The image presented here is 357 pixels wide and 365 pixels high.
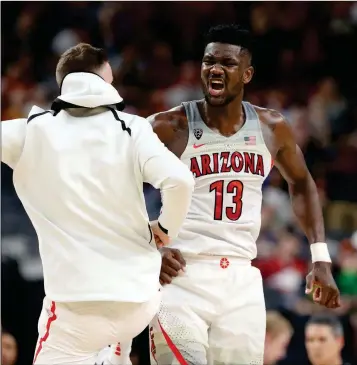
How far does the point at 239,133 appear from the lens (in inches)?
166

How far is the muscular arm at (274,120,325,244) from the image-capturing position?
431 centimetres

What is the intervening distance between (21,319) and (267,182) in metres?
2.80

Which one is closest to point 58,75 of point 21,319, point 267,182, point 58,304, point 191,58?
point 58,304

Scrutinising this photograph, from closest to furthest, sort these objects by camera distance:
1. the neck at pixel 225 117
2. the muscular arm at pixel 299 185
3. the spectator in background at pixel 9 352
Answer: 1. the neck at pixel 225 117
2. the muscular arm at pixel 299 185
3. the spectator in background at pixel 9 352

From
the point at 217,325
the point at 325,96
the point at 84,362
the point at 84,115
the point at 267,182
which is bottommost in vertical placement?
the point at 84,362

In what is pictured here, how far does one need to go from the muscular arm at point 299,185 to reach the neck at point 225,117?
0.22 metres

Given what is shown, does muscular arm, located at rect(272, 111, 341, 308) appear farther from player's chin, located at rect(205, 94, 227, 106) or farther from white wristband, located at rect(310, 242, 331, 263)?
player's chin, located at rect(205, 94, 227, 106)

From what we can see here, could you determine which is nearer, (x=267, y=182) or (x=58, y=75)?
(x=58, y=75)

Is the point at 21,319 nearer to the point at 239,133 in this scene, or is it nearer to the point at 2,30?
the point at 239,133

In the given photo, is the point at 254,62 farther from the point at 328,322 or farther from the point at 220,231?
the point at 220,231

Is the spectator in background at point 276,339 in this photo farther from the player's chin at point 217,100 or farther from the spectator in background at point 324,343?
the player's chin at point 217,100

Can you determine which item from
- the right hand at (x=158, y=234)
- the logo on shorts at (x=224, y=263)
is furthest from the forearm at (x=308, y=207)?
the right hand at (x=158, y=234)

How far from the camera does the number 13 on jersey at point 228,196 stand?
13.4 feet

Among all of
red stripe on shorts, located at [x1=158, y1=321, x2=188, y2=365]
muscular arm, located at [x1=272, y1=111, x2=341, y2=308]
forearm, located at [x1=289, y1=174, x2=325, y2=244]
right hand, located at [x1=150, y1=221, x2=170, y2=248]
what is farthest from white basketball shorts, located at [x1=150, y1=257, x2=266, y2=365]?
right hand, located at [x1=150, y1=221, x2=170, y2=248]
